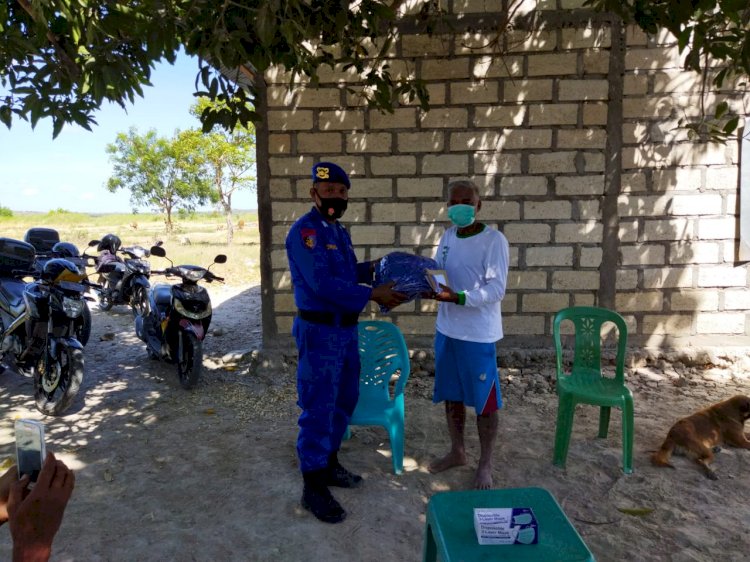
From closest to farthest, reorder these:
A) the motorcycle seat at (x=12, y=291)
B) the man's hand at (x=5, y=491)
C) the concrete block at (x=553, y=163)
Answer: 1. the man's hand at (x=5, y=491)
2. the motorcycle seat at (x=12, y=291)
3. the concrete block at (x=553, y=163)

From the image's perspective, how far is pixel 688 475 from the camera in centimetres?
371

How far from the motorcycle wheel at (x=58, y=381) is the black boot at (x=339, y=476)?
8.28 feet

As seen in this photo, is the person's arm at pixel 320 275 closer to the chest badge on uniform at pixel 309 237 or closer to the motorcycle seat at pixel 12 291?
the chest badge on uniform at pixel 309 237

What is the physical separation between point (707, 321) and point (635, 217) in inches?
52.1

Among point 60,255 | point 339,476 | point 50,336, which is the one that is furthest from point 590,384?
point 60,255

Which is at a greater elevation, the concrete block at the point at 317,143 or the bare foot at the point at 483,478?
the concrete block at the point at 317,143

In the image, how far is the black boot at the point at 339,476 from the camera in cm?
358

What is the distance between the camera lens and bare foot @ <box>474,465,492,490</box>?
3.52 meters

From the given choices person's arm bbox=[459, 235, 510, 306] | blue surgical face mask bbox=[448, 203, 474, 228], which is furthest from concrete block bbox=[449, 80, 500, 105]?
person's arm bbox=[459, 235, 510, 306]

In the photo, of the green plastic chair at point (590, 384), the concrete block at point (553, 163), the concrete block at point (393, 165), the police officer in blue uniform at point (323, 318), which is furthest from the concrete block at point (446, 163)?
the police officer in blue uniform at point (323, 318)

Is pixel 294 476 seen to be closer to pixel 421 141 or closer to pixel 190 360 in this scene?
pixel 190 360

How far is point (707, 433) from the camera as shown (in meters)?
3.84

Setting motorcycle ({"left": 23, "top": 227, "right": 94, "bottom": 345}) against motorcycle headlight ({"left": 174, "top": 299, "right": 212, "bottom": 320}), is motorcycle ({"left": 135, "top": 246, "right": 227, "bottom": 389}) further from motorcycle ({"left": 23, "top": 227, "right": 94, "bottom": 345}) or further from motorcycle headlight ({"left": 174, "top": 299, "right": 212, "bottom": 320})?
motorcycle ({"left": 23, "top": 227, "right": 94, "bottom": 345})

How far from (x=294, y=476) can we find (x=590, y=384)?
221cm
